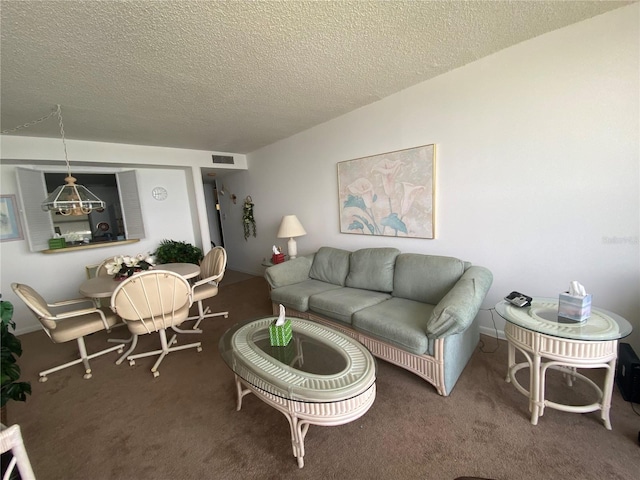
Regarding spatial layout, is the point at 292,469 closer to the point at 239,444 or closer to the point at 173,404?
the point at 239,444

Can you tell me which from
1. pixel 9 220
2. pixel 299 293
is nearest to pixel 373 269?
pixel 299 293

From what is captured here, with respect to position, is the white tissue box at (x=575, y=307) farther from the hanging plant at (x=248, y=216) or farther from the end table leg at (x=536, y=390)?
the hanging plant at (x=248, y=216)

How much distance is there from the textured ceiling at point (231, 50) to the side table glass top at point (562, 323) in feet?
6.18

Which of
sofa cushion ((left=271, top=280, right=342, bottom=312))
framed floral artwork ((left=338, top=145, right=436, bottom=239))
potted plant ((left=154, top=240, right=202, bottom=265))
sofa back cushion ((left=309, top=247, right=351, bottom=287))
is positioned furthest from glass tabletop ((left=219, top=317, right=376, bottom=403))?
potted plant ((left=154, top=240, right=202, bottom=265))

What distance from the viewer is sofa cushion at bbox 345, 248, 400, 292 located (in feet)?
8.71

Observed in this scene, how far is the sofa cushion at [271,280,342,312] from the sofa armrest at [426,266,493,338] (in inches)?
50.3

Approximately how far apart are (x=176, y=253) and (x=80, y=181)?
2741mm

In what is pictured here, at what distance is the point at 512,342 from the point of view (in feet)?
5.50

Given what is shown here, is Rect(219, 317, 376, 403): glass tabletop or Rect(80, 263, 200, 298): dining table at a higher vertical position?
Rect(80, 263, 200, 298): dining table

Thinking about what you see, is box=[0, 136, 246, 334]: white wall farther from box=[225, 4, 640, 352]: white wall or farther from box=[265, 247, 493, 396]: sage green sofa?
box=[225, 4, 640, 352]: white wall

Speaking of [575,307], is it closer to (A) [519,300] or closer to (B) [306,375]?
(A) [519,300]

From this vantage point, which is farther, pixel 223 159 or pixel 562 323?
pixel 223 159

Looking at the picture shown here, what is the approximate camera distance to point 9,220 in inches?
132

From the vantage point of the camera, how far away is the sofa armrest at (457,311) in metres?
1.65
